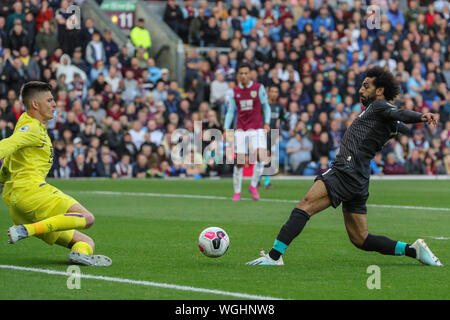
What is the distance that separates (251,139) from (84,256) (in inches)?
399

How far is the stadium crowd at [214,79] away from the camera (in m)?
24.6

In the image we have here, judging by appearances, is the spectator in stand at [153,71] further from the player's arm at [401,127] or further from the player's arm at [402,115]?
the player's arm at [402,115]

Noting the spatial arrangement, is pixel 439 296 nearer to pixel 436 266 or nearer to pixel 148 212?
pixel 436 266

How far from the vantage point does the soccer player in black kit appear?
8.39 metres

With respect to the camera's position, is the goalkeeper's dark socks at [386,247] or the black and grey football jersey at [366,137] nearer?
the black and grey football jersey at [366,137]

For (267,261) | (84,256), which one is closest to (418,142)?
(267,261)

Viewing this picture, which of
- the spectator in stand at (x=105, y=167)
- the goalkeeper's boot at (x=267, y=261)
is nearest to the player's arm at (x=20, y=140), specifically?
the goalkeeper's boot at (x=267, y=261)

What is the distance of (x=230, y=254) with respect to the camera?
956cm

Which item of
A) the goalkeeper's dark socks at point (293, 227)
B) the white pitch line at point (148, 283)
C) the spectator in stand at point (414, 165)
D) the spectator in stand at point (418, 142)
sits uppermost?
the goalkeeper's dark socks at point (293, 227)

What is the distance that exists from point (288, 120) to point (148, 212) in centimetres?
1279

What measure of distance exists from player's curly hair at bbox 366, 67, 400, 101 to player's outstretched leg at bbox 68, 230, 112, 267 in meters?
3.14

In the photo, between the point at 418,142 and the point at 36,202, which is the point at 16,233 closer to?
the point at 36,202

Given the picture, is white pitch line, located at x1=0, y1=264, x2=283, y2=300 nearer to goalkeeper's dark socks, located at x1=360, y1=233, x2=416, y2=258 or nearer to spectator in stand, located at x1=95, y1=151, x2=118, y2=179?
goalkeeper's dark socks, located at x1=360, y1=233, x2=416, y2=258

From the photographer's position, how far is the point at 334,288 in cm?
727
